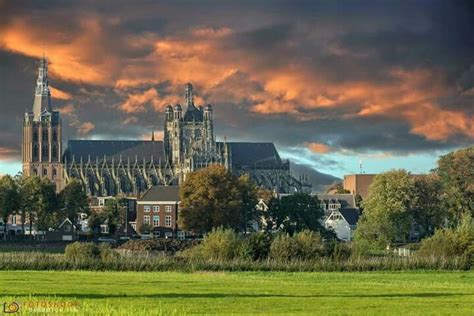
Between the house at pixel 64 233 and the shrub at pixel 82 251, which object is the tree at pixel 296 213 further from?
the shrub at pixel 82 251

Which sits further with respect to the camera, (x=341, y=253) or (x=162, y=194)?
(x=162, y=194)

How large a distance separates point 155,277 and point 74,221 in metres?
95.2

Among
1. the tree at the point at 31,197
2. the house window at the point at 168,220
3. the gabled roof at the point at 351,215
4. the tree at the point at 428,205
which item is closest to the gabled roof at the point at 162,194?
the house window at the point at 168,220

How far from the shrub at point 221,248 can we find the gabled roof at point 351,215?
84777 millimetres

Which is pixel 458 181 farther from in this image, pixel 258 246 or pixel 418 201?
pixel 258 246

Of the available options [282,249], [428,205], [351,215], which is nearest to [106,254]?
[282,249]

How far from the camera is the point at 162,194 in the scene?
530 feet

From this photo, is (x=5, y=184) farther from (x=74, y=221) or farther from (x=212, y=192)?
(x=212, y=192)

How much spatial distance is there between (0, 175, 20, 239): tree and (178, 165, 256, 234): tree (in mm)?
22838

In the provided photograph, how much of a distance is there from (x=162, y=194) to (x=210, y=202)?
93.6 ft

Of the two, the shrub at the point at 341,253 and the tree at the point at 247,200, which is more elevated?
the tree at the point at 247,200

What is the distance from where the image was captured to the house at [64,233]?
470 ft

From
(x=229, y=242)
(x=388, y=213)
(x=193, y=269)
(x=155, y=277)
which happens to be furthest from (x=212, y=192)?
(x=155, y=277)

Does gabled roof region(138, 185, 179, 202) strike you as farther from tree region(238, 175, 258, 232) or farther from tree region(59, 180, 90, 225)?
tree region(238, 175, 258, 232)
